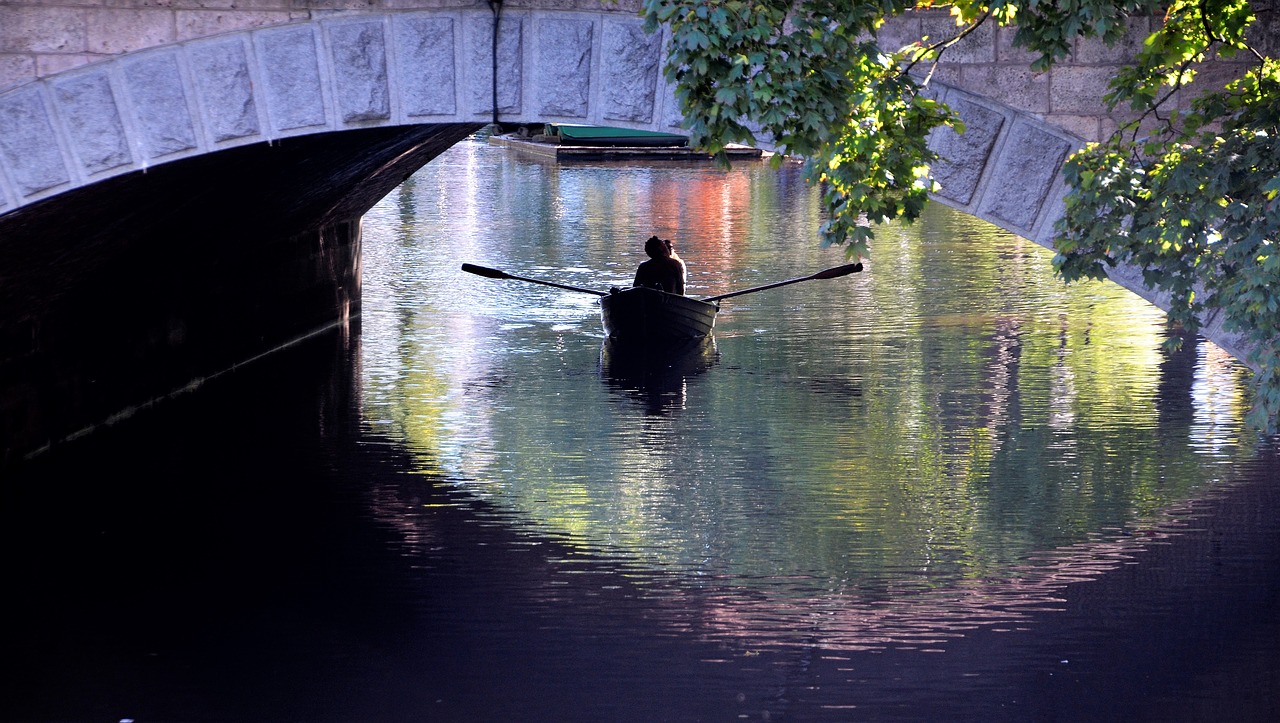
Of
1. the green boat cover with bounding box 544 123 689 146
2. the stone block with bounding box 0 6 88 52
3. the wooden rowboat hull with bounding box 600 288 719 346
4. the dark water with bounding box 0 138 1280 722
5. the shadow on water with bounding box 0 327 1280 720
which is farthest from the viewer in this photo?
the green boat cover with bounding box 544 123 689 146

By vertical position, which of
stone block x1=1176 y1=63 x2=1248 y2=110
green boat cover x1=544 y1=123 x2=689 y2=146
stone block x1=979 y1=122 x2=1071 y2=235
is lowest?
green boat cover x1=544 y1=123 x2=689 y2=146

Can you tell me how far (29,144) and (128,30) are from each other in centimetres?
71

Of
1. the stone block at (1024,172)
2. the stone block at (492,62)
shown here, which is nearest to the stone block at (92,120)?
the stone block at (492,62)

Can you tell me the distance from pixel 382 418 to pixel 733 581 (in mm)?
5339

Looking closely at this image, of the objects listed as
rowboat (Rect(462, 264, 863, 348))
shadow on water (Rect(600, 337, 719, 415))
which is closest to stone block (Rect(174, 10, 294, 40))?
shadow on water (Rect(600, 337, 719, 415))

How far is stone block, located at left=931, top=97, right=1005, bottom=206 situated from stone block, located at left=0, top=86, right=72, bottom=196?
13.6ft

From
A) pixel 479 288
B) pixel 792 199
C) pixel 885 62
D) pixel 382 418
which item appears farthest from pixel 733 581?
pixel 792 199

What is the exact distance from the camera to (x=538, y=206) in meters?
34.0

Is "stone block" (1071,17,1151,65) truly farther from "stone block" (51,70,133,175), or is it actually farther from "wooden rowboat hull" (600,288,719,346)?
"wooden rowboat hull" (600,288,719,346)

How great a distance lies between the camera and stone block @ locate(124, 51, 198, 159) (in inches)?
293

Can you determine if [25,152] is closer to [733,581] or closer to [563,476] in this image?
[733,581]

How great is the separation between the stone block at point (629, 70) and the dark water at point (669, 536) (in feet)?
9.65

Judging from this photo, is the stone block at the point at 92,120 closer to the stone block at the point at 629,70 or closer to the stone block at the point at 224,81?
the stone block at the point at 224,81

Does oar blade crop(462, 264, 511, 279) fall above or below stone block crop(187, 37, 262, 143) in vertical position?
below
